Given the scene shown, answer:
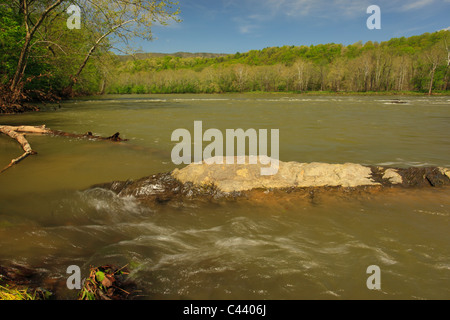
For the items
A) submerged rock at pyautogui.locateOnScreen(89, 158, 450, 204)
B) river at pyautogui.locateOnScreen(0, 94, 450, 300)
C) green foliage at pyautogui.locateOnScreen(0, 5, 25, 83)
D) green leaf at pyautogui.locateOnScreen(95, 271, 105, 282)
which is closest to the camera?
green leaf at pyautogui.locateOnScreen(95, 271, 105, 282)

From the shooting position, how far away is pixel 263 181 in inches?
176

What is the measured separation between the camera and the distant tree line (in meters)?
67.5

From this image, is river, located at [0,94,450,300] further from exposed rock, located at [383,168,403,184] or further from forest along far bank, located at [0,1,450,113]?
forest along far bank, located at [0,1,450,113]

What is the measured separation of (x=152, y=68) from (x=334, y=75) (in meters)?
55.1

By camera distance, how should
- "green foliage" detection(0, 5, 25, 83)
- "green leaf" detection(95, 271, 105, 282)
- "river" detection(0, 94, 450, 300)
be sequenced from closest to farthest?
"green leaf" detection(95, 271, 105, 282)
"river" detection(0, 94, 450, 300)
"green foliage" detection(0, 5, 25, 83)

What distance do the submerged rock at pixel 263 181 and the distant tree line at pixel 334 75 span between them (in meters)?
44.0

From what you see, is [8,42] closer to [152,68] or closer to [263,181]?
[263,181]

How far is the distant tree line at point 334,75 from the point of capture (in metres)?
67.5

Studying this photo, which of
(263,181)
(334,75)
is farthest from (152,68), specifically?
(263,181)

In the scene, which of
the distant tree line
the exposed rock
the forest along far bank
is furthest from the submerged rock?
the distant tree line

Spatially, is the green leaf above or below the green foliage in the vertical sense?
below

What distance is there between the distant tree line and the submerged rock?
44036 millimetres

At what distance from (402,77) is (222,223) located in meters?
86.8
